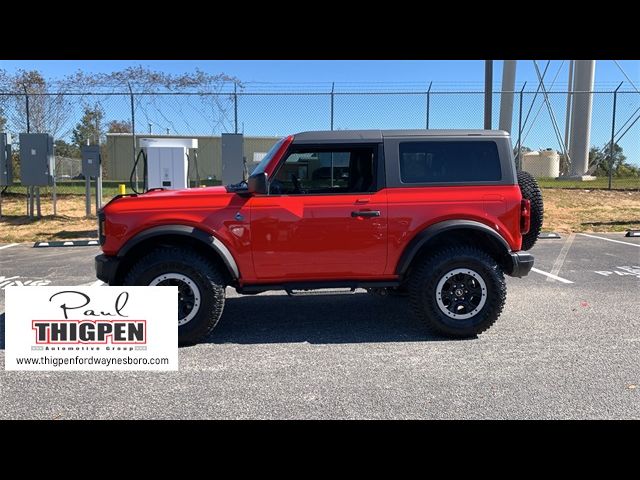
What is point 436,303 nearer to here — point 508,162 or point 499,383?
point 499,383

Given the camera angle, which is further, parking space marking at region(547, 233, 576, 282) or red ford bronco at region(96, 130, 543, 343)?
parking space marking at region(547, 233, 576, 282)

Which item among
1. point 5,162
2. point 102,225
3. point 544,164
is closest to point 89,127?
point 5,162

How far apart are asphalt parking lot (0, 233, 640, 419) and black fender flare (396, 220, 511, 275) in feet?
2.46

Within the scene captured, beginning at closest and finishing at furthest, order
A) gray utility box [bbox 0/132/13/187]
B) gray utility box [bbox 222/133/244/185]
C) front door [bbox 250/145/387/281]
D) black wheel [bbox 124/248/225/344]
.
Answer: black wheel [bbox 124/248/225/344] < front door [bbox 250/145/387/281] < gray utility box [bbox 222/133/244/185] < gray utility box [bbox 0/132/13/187]

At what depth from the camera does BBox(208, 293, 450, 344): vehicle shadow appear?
4875mm

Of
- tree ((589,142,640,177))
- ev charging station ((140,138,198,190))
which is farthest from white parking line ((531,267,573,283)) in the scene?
tree ((589,142,640,177))

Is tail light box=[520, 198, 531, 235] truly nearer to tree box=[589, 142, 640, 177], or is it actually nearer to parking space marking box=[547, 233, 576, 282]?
parking space marking box=[547, 233, 576, 282]

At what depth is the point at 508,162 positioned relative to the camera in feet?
16.1

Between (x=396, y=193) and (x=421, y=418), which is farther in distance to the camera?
(x=396, y=193)

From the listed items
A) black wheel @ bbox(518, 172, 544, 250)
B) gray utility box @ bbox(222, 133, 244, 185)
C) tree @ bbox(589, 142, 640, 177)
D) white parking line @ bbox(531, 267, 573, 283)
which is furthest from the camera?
tree @ bbox(589, 142, 640, 177)

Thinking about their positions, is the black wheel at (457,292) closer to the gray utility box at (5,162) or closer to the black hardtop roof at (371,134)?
the black hardtop roof at (371,134)

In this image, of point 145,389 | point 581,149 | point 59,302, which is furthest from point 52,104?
point 581,149
